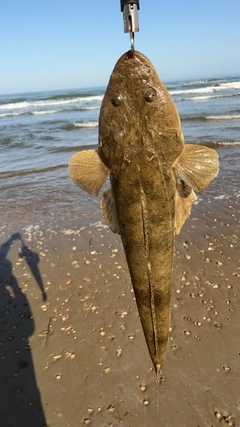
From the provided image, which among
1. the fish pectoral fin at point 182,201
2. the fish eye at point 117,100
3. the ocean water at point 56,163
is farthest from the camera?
the ocean water at point 56,163

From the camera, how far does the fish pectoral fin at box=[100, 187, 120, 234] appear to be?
2.20 meters

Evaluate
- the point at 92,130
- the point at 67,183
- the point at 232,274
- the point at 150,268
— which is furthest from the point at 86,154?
the point at 92,130

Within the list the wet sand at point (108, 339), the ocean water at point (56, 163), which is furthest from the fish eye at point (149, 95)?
the ocean water at point (56, 163)

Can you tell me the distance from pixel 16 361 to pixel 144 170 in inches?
138

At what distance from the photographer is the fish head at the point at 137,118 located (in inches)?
78.4

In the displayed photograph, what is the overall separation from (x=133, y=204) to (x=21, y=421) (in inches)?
121

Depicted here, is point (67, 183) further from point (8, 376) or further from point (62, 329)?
point (8, 376)

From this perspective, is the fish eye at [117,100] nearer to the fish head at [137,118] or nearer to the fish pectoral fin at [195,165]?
the fish head at [137,118]

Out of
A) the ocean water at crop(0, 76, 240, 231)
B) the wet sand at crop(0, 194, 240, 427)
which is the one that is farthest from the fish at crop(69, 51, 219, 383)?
the ocean water at crop(0, 76, 240, 231)

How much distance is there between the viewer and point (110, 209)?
224 centimetres

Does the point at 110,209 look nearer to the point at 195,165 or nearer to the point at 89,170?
the point at 89,170

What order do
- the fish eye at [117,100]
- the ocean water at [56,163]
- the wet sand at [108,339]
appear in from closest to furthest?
1. the fish eye at [117,100]
2. the wet sand at [108,339]
3. the ocean water at [56,163]

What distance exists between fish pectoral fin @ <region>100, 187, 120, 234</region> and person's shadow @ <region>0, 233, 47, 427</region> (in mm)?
2688

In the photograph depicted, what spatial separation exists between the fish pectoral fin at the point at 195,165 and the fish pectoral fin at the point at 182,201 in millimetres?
46
